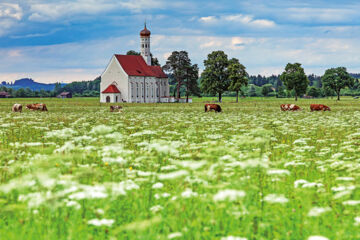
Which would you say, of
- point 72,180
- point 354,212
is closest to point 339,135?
point 354,212

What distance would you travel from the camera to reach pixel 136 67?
110375 millimetres

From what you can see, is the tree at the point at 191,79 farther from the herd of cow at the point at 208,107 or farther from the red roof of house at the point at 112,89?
the herd of cow at the point at 208,107

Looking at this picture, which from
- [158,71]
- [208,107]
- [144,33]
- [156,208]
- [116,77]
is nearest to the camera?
[156,208]

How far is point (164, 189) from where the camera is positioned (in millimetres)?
7492

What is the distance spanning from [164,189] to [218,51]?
100 metres

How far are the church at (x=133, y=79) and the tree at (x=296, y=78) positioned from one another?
1465 inches

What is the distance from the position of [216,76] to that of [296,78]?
23.9m

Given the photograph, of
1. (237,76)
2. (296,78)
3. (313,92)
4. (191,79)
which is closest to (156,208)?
(237,76)

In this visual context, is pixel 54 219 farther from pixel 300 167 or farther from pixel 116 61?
pixel 116 61

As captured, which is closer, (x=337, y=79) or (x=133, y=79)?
(x=133, y=79)

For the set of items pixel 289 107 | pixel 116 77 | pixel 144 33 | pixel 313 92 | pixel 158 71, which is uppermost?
pixel 144 33

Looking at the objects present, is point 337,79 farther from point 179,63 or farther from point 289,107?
point 289,107

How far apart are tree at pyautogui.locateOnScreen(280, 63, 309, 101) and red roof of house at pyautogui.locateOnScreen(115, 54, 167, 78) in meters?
40.8

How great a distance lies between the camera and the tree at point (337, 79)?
10886cm
